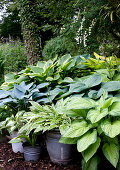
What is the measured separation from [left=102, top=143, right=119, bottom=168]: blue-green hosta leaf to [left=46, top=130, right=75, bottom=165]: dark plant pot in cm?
42

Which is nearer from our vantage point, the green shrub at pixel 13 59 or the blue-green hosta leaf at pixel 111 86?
the blue-green hosta leaf at pixel 111 86

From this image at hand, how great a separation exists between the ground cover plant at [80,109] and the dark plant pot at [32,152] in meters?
0.14

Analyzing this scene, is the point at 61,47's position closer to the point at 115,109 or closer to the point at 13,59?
the point at 13,59

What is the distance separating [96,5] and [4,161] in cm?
392

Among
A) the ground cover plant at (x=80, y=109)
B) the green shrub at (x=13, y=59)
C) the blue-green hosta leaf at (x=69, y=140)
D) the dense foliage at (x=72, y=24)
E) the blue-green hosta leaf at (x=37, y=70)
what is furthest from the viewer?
the green shrub at (x=13, y=59)

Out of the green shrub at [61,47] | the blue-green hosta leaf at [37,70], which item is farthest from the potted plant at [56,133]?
the green shrub at [61,47]

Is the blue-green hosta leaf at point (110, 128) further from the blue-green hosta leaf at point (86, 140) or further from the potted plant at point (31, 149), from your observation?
the potted plant at point (31, 149)

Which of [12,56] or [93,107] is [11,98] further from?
[12,56]

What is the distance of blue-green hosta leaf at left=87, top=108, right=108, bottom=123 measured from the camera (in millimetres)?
1294

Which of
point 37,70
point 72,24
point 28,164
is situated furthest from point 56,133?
point 72,24

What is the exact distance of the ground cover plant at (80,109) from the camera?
1.33m

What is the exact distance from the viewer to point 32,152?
1814mm

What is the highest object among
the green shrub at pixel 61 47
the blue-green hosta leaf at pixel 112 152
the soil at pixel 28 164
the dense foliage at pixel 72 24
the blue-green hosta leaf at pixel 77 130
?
the dense foliage at pixel 72 24

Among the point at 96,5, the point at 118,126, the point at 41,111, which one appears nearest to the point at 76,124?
the point at 118,126
